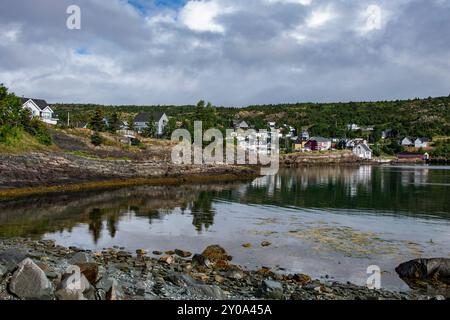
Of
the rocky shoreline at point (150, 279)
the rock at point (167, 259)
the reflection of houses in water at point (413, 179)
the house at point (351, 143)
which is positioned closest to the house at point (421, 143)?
the house at point (351, 143)

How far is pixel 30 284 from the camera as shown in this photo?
1352 cm

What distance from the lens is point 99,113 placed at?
8881cm

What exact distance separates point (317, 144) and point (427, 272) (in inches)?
5444

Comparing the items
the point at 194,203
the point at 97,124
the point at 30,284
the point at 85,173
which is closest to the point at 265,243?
the point at 30,284

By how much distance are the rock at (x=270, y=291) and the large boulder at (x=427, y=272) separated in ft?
24.5

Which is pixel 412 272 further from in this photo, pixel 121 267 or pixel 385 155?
pixel 385 155

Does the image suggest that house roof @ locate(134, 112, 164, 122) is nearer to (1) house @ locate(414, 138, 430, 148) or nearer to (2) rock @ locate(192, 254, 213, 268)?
(2) rock @ locate(192, 254, 213, 268)

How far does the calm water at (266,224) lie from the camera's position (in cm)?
2500

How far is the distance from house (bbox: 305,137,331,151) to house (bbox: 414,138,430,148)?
3847 cm

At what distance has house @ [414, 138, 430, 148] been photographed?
169 meters

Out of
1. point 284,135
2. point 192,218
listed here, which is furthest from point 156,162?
point 284,135

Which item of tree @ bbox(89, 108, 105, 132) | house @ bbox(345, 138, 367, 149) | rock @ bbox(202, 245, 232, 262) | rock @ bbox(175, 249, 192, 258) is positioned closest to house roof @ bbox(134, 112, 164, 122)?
tree @ bbox(89, 108, 105, 132)

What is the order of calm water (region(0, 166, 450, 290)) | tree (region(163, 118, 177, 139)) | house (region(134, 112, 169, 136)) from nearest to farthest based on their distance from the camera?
1. calm water (region(0, 166, 450, 290))
2. tree (region(163, 118, 177, 139))
3. house (region(134, 112, 169, 136))

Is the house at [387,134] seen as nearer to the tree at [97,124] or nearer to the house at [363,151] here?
the house at [363,151]
